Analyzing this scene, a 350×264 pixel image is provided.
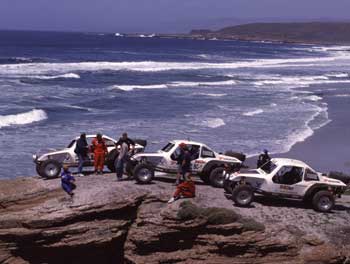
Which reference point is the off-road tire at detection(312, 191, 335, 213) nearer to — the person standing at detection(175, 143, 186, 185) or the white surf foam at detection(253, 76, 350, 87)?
the person standing at detection(175, 143, 186, 185)

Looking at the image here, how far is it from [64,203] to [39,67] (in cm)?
6636

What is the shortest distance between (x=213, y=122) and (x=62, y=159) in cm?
2108

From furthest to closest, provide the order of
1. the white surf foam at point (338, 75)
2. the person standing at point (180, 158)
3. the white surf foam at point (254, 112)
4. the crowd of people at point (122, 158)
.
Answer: the white surf foam at point (338, 75), the white surf foam at point (254, 112), the person standing at point (180, 158), the crowd of people at point (122, 158)

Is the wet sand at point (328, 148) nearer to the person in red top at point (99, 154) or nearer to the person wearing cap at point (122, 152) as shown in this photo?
the person wearing cap at point (122, 152)

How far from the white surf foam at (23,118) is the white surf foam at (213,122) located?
30.3 feet

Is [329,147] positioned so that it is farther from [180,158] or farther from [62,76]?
[62,76]

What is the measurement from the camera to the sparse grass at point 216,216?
15.9m

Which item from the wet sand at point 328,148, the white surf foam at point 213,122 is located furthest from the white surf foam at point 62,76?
the wet sand at point 328,148

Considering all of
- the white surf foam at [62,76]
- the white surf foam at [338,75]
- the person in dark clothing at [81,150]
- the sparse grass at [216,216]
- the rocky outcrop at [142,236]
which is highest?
the person in dark clothing at [81,150]

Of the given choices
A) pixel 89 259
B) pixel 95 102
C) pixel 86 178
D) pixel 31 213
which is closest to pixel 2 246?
pixel 31 213

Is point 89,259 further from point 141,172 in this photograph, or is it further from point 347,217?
point 347,217

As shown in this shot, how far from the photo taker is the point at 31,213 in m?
16.1

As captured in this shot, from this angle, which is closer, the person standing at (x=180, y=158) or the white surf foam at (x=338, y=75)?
the person standing at (x=180, y=158)

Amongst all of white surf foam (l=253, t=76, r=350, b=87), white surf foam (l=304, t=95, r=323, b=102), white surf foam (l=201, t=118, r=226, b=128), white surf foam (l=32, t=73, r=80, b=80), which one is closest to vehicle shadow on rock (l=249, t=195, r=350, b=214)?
white surf foam (l=201, t=118, r=226, b=128)
